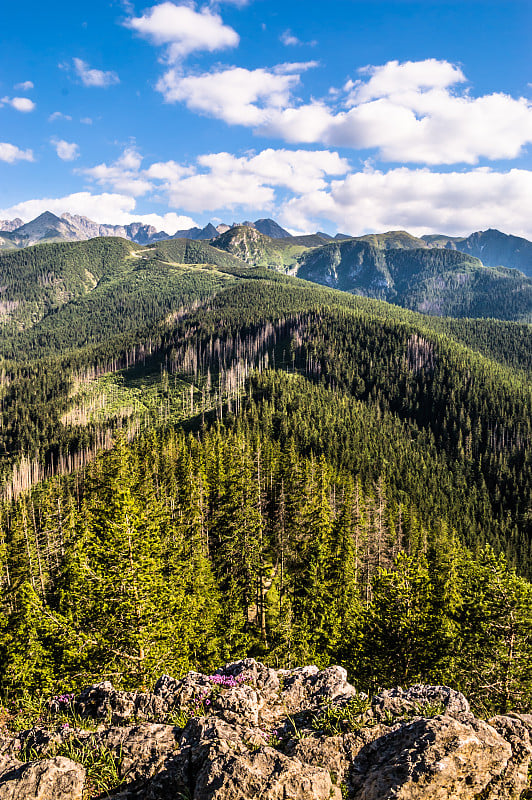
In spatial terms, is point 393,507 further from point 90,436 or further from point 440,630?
point 90,436

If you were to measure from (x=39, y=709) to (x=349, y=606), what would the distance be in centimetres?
2879

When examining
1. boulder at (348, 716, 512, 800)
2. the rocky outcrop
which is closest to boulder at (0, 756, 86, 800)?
the rocky outcrop

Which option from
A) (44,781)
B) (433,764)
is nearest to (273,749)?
(433,764)

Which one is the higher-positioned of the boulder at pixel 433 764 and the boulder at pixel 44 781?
the boulder at pixel 433 764

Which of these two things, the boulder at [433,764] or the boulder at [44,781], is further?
the boulder at [44,781]

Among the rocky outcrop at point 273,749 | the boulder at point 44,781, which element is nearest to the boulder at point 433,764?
the rocky outcrop at point 273,749

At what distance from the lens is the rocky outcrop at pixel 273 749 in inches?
253

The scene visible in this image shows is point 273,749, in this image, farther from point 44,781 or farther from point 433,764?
point 44,781

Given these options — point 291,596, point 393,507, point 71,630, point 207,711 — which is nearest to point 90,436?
point 393,507

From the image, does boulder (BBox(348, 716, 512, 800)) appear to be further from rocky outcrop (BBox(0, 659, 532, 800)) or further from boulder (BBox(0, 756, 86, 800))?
boulder (BBox(0, 756, 86, 800))

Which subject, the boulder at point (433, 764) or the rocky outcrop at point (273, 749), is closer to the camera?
the boulder at point (433, 764)

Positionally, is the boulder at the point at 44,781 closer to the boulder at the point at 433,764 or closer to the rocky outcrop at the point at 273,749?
the rocky outcrop at the point at 273,749

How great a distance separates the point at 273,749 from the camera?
23.6ft

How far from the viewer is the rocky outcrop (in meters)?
6.41
